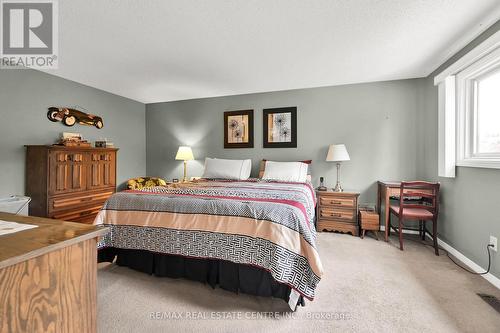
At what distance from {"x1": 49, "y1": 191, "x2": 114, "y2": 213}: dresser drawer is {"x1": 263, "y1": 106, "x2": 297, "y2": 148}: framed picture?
9.21ft

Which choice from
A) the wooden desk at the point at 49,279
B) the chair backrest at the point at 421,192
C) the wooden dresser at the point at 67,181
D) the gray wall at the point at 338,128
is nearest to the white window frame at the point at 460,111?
the chair backrest at the point at 421,192

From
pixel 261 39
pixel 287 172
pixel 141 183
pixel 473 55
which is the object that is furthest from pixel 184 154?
pixel 473 55

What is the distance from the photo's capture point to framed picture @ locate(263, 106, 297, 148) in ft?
12.8

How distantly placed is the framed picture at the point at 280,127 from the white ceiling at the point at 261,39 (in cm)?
58

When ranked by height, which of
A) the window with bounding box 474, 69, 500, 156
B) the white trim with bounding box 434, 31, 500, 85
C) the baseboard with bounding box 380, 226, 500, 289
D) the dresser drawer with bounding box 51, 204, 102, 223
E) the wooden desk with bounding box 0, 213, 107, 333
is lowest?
the baseboard with bounding box 380, 226, 500, 289

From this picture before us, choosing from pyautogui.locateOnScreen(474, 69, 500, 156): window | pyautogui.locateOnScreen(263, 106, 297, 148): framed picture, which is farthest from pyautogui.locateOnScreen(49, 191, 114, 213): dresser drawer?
pyautogui.locateOnScreen(474, 69, 500, 156): window

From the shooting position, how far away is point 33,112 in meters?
3.00

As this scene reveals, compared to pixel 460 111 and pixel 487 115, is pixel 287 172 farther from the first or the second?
pixel 487 115

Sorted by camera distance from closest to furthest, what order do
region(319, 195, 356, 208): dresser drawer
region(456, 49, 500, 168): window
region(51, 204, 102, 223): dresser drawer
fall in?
region(456, 49, 500, 168): window → region(51, 204, 102, 223): dresser drawer → region(319, 195, 356, 208): dresser drawer

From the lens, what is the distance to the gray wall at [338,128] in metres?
3.40

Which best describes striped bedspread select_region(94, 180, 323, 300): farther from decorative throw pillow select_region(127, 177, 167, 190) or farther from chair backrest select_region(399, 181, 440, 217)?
decorative throw pillow select_region(127, 177, 167, 190)

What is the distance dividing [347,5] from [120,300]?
9.38 feet

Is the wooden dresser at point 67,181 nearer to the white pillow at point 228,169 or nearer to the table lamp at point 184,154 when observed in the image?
the table lamp at point 184,154

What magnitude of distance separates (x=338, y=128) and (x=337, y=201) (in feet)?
4.04
